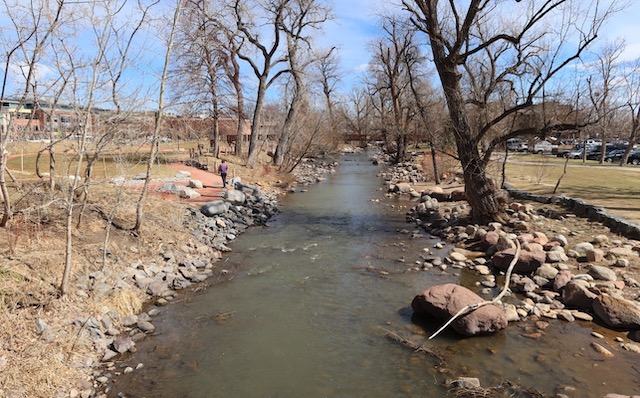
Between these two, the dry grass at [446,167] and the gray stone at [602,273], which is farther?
the dry grass at [446,167]

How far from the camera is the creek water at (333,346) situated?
18.7 ft

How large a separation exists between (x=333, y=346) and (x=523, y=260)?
5.20m

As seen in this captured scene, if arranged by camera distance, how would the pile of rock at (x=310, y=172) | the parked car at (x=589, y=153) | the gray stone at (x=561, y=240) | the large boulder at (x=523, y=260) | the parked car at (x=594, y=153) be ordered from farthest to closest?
the parked car at (x=589, y=153)
the parked car at (x=594, y=153)
the pile of rock at (x=310, y=172)
the gray stone at (x=561, y=240)
the large boulder at (x=523, y=260)

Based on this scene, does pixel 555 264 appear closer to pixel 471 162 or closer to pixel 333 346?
pixel 471 162

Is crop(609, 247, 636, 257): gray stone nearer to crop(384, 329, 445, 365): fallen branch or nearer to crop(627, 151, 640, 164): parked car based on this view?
crop(384, 329, 445, 365): fallen branch

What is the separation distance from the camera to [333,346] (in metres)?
6.74

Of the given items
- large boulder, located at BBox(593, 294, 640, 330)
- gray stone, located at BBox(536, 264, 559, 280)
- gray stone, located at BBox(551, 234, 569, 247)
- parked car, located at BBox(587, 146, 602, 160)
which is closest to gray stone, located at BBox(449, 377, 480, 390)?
large boulder, located at BBox(593, 294, 640, 330)

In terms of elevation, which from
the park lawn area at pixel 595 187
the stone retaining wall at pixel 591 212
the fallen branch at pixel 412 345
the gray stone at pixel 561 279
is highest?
the park lawn area at pixel 595 187

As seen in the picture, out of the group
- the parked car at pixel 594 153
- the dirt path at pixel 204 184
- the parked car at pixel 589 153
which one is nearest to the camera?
the dirt path at pixel 204 184

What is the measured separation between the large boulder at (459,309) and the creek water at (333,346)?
16 cm

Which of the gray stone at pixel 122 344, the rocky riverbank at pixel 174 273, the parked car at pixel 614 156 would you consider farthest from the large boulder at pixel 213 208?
the parked car at pixel 614 156

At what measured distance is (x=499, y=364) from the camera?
20.0 feet

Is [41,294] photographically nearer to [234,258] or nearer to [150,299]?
[150,299]

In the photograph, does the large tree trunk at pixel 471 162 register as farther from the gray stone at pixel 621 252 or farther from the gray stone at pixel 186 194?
the gray stone at pixel 186 194
